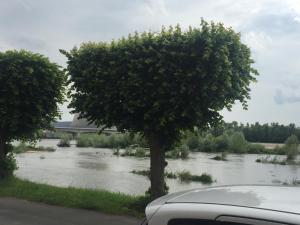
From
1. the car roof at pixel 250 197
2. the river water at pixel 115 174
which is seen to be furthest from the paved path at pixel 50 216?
the river water at pixel 115 174

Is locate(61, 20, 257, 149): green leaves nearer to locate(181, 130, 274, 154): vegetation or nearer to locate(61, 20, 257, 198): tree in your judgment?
locate(61, 20, 257, 198): tree

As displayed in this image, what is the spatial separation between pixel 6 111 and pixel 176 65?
5971mm

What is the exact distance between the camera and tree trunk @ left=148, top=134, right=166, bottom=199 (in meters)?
10.2

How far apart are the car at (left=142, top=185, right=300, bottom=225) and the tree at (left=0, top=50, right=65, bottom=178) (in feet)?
33.6

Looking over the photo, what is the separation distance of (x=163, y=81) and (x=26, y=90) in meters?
5.28

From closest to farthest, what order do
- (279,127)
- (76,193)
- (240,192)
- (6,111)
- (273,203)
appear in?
(273,203) → (240,192) → (76,193) → (6,111) → (279,127)

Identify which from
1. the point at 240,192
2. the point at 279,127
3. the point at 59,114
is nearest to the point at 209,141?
the point at 279,127

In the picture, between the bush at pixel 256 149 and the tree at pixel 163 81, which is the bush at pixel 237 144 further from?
the tree at pixel 163 81

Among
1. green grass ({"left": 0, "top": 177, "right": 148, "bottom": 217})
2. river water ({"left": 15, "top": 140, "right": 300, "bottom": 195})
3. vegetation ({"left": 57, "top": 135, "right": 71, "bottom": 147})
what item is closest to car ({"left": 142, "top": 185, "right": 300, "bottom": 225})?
green grass ({"left": 0, "top": 177, "right": 148, "bottom": 217})

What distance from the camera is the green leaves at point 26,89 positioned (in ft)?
42.7

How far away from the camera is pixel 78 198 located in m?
11.1

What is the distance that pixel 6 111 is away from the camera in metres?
13.3

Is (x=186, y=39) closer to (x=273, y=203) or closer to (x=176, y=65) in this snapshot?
(x=176, y=65)

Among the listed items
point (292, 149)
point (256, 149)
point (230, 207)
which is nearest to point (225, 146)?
point (256, 149)
